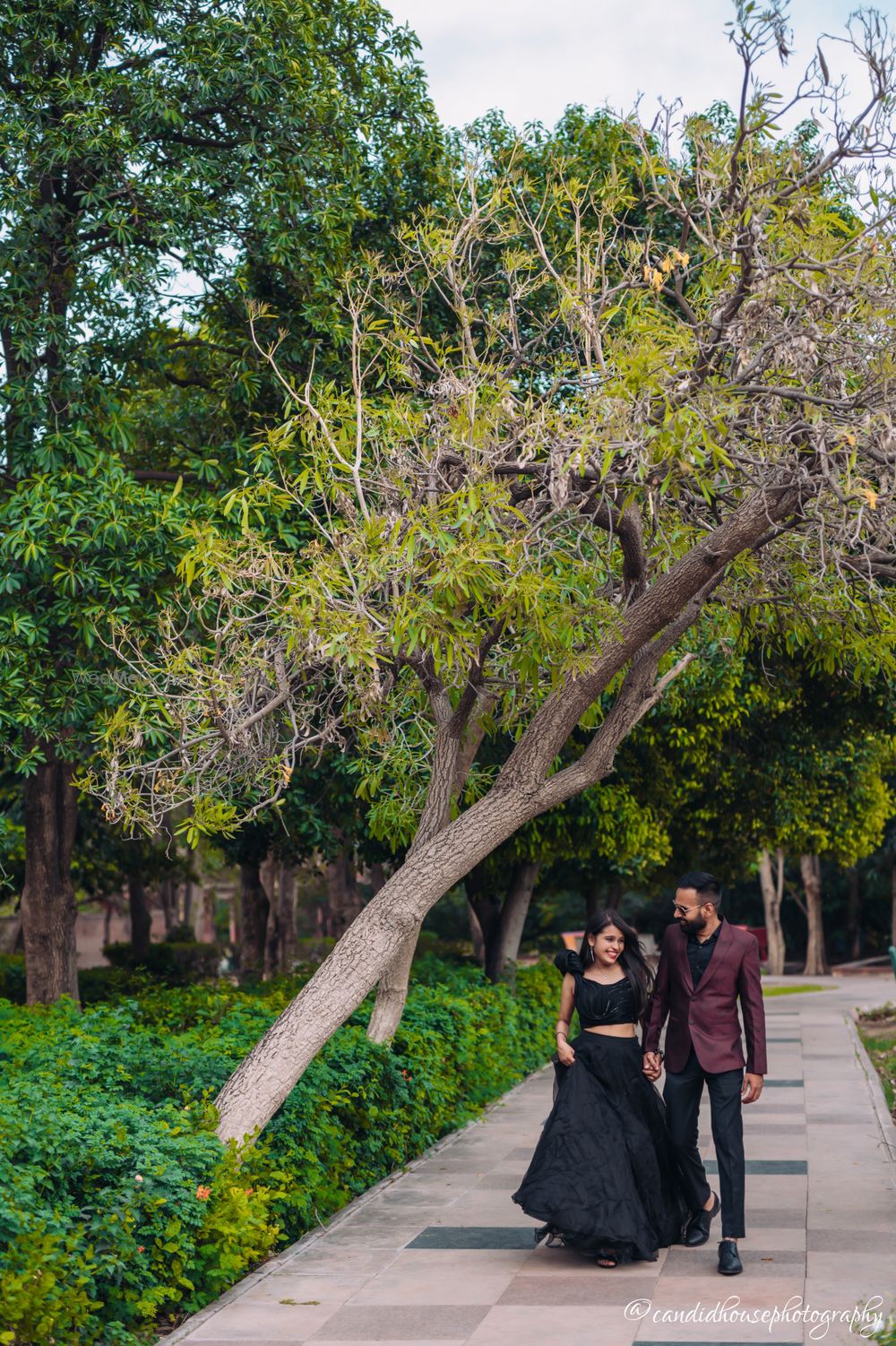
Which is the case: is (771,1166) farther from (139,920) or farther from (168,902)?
(168,902)

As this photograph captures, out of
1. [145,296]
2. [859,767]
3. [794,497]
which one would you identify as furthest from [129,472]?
[859,767]

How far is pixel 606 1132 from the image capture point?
21.9 feet

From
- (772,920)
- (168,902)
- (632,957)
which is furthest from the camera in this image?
(168,902)

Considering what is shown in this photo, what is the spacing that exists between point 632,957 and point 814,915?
3214 centimetres

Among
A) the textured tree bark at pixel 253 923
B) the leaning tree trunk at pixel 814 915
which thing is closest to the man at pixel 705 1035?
the textured tree bark at pixel 253 923

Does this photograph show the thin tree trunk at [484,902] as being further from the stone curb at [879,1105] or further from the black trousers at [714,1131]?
the black trousers at [714,1131]

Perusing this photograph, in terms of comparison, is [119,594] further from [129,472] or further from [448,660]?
[448,660]

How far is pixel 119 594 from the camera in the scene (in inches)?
407

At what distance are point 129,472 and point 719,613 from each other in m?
5.12

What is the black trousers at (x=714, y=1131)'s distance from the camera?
654 centimetres

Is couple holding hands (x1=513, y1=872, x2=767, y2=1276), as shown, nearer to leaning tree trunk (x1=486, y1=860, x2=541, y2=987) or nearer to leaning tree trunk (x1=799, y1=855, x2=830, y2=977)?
leaning tree trunk (x1=486, y1=860, x2=541, y2=987)

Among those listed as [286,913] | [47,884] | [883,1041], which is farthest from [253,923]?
[883,1041]

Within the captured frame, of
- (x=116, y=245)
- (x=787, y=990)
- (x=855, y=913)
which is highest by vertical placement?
(x=116, y=245)

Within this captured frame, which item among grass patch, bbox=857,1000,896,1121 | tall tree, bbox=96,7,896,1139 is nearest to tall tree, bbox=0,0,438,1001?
tall tree, bbox=96,7,896,1139
